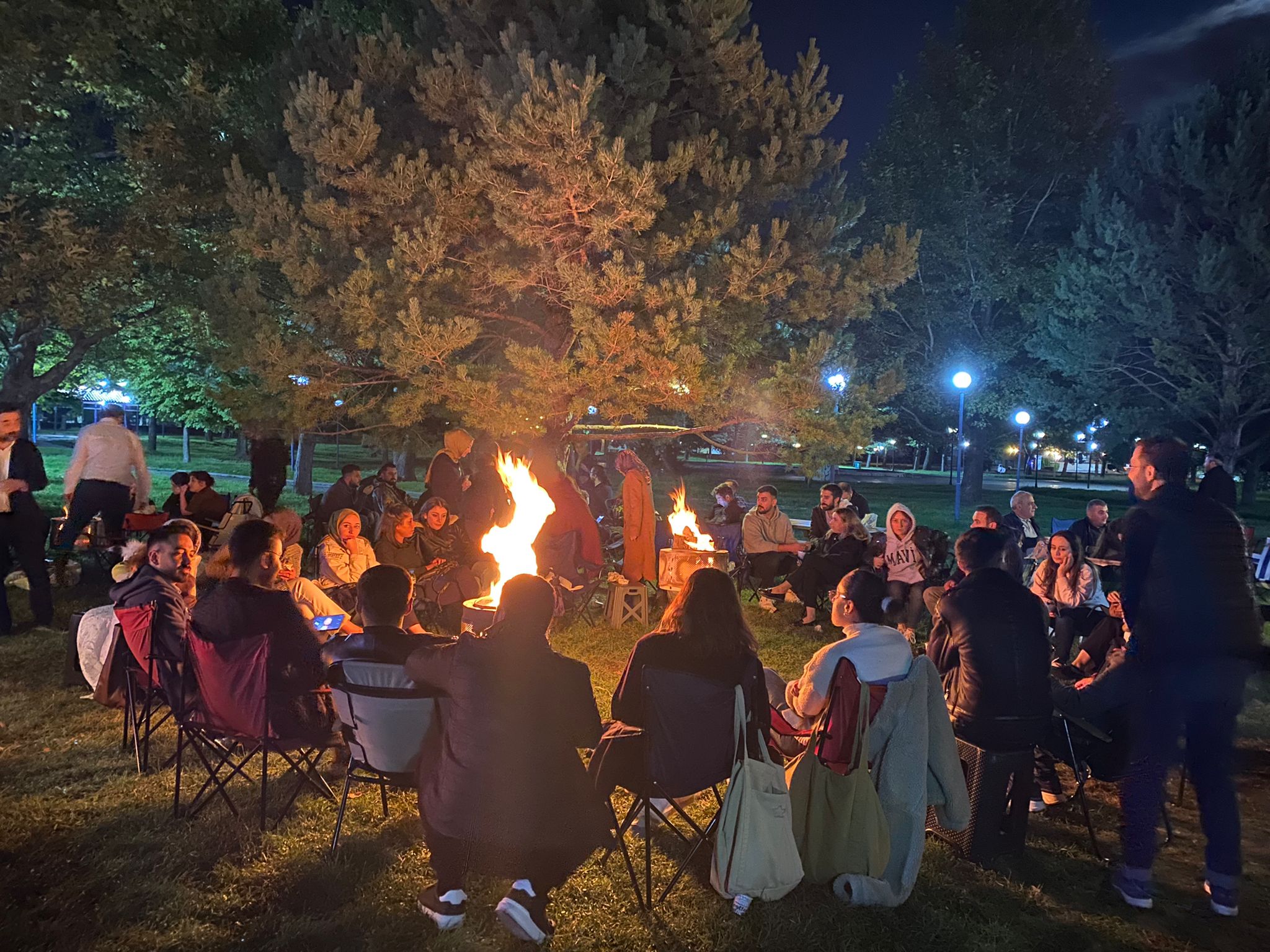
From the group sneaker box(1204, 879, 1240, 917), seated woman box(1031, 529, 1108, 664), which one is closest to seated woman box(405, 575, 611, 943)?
sneaker box(1204, 879, 1240, 917)

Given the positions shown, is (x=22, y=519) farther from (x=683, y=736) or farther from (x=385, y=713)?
(x=683, y=736)

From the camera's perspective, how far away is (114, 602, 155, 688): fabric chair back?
13.6 ft

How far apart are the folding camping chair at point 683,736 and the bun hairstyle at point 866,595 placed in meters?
0.78

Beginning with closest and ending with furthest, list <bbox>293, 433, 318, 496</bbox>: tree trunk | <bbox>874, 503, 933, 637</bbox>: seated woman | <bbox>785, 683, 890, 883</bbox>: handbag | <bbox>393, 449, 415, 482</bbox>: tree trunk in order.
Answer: <bbox>785, 683, 890, 883</bbox>: handbag → <bbox>874, 503, 933, 637</bbox>: seated woman → <bbox>293, 433, 318, 496</bbox>: tree trunk → <bbox>393, 449, 415, 482</bbox>: tree trunk

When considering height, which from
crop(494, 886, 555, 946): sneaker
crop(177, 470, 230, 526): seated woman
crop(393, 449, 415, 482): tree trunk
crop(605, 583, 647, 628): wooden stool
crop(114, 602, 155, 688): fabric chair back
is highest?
crop(393, 449, 415, 482): tree trunk

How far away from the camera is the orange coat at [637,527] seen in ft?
28.0

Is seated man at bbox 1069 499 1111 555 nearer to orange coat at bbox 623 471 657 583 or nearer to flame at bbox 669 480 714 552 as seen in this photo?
flame at bbox 669 480 714 552

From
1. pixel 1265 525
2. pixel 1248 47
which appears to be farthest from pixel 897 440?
pixel 1248 47

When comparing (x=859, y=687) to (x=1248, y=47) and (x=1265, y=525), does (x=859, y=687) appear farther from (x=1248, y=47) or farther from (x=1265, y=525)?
(x=1265, y=525)

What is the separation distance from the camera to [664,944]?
3.21 m

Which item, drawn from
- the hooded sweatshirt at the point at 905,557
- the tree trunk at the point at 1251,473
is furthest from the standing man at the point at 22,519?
the tree trunk at the point at 1251,473

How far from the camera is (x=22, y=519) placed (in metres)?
7.11

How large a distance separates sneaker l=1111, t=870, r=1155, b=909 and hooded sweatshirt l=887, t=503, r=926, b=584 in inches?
178

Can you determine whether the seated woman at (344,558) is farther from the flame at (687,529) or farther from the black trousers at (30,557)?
the flame at (687,529)
